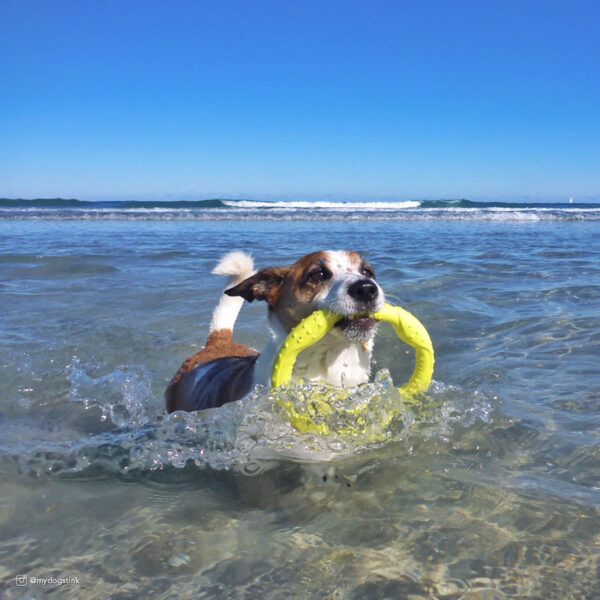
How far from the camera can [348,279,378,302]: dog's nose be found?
11.2ft

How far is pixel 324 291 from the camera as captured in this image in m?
3.67

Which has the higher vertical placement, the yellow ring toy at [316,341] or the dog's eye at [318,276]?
the dog's eye at [318,276]

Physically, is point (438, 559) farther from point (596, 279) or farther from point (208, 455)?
point (596, 279)

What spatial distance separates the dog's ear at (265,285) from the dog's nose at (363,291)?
0.68 meters

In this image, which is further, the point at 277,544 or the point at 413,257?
the point at 413,257

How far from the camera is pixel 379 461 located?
3.41 meters

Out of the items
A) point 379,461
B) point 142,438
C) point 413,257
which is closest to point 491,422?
point 379,461

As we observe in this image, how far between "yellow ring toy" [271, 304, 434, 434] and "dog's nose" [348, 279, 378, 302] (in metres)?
0.13

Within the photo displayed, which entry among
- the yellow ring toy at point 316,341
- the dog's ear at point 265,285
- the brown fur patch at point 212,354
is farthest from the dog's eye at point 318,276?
the brown fur patch at point 212,354

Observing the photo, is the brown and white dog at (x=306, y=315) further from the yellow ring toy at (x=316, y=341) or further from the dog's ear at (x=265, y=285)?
the yellow ring toy at (x=316, y=341)

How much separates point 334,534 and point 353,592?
386 mm

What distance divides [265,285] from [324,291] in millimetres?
482

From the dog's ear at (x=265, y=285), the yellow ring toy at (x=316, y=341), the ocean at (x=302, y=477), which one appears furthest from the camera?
the dog's ear at (x=265, y=285)

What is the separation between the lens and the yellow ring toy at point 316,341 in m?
3.28
